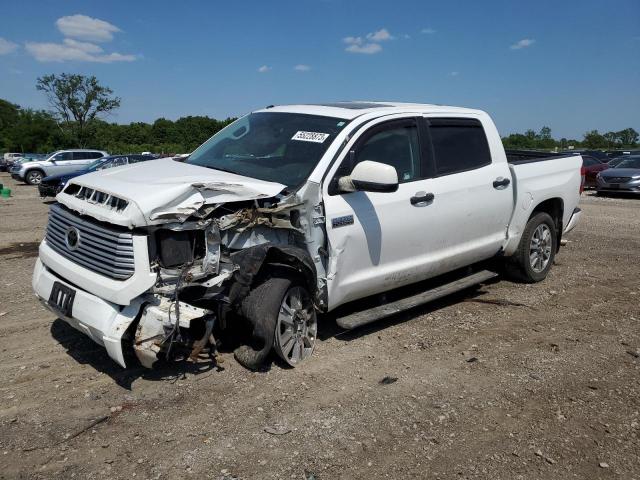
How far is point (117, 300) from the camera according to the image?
3568 mm

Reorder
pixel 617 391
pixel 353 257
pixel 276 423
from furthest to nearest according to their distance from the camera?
1. pixel 353 257
2. pixel 617 391
3. pixel 276 423

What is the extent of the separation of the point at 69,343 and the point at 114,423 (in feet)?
4.80

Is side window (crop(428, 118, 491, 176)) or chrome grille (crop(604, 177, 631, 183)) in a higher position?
side window (crop(428, 118, 491, 176))

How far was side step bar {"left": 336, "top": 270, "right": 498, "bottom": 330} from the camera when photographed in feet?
15.1

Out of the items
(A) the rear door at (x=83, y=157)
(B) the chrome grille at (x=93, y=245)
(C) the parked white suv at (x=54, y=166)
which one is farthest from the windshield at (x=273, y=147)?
(A) the rear door at (x=83, y=157)

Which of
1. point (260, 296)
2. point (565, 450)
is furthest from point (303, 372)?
point (565, 450)

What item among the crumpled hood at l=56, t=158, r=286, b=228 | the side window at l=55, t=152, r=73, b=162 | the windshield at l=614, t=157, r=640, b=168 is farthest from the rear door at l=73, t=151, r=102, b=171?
the crumpled hood at l=56, t=158, r=286, b=228

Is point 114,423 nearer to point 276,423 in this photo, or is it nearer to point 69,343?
point 276,423

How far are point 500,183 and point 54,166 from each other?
83.9 ft

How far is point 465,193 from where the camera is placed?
544 centimetres

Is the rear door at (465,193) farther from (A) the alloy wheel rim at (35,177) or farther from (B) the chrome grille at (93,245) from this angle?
(A) the alloy wheel rim at (35,177)

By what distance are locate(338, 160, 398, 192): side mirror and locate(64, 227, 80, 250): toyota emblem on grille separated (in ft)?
6.53

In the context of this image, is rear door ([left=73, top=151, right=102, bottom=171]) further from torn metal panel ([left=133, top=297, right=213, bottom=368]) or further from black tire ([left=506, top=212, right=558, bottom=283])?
torn metal panel ([left=133, top=297, right=213, bottom=368])

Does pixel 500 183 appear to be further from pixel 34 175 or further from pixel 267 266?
Answer: pixel 34 175
